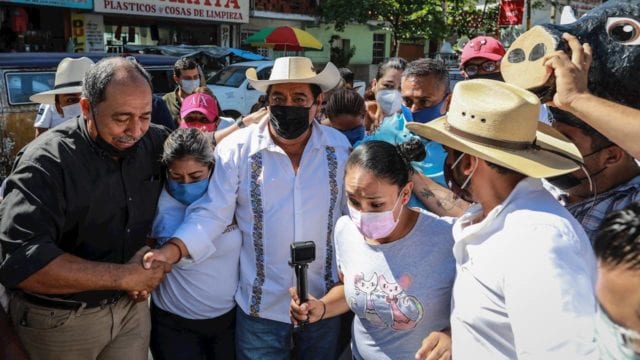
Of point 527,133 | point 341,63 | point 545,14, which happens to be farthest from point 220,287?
point 545,14

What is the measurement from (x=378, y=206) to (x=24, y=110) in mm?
6541

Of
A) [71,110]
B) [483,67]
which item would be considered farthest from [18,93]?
[483,67]

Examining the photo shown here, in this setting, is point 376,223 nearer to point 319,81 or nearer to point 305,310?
point 305,310

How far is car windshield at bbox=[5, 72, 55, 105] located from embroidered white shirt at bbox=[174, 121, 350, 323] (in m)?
5.59

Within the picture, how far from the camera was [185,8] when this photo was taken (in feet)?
56.0

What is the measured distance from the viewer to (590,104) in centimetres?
158

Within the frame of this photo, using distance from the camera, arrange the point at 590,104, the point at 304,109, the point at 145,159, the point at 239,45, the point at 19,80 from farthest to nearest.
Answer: the point at 239,45 < the point at 19,80 < the point at 304,109 < the point at 145,159 < the point at 590,104

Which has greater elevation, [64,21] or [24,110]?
[64,21]

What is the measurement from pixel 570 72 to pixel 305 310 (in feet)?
4.17

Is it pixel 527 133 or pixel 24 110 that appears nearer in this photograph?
pixel 527 133

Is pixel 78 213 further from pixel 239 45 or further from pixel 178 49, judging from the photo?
pixel 239 45

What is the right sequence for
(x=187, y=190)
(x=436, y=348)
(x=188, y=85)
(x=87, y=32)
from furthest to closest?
1. (x=87, y=32)
2. (x=188, y=85)
3. (x=187, y=190)
4. (x=436, y=348)

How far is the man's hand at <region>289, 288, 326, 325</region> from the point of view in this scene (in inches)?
78.6

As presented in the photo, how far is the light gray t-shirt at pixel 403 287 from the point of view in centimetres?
190
